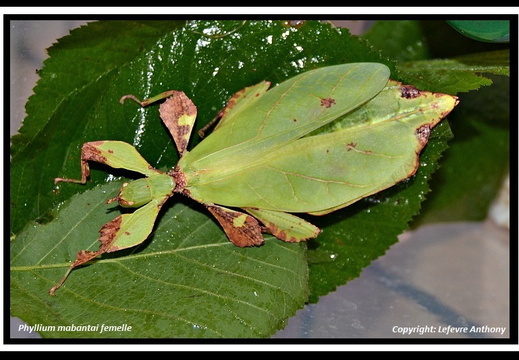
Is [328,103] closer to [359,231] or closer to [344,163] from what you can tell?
[344,163]

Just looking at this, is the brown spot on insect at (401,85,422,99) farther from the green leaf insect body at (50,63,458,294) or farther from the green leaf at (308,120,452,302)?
the green leaf at (308,120,452,302)

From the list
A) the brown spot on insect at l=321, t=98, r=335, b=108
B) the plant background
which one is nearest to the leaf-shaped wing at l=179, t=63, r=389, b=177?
the brown spot on insect at l=321, t=98, r=335, b=108

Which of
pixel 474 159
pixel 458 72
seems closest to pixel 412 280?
pixel 474 159

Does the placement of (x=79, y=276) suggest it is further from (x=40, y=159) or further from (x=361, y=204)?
(x=361, y=204)

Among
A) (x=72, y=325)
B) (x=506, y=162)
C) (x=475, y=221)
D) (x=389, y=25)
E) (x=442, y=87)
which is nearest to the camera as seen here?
(x=72, y=325)

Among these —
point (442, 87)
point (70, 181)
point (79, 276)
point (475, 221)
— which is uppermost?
point (442, 87)

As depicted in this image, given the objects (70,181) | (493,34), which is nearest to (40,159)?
(70,181)
